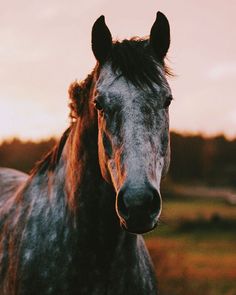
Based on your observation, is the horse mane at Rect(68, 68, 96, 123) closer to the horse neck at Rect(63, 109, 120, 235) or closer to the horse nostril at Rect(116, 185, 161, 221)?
the horse neck at Rect(63, 109, 120, 235)

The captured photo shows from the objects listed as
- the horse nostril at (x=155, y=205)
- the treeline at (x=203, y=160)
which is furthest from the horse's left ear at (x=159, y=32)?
the treeline at (x=203, y=160)

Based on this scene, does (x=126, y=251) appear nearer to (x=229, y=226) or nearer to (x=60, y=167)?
(x=60, y=167)

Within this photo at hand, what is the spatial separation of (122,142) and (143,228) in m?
0.50

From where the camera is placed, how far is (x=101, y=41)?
333 cm

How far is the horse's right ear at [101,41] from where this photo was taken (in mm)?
3332

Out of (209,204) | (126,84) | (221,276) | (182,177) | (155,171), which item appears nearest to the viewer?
(155,171)

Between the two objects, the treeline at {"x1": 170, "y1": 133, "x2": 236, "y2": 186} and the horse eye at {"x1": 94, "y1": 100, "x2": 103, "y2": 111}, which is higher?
the horse eye at {"x1": 94, "y1": 100, "x2": 103, "y2": 111}

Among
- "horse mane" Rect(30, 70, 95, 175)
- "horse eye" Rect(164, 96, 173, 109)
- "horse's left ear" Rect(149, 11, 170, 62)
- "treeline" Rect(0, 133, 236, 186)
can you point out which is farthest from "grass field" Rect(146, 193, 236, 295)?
"horse eye" Rect(164, 96, 173, 109)

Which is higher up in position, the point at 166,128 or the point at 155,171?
the point at 166,128

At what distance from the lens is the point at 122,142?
2.84 metres

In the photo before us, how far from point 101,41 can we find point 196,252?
30.7 metres

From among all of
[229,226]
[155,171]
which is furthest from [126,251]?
[229,226]

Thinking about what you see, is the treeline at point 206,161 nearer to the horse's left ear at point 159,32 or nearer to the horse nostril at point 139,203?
the horse's left ear at point 159,32

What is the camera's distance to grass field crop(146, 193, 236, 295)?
12.3m
